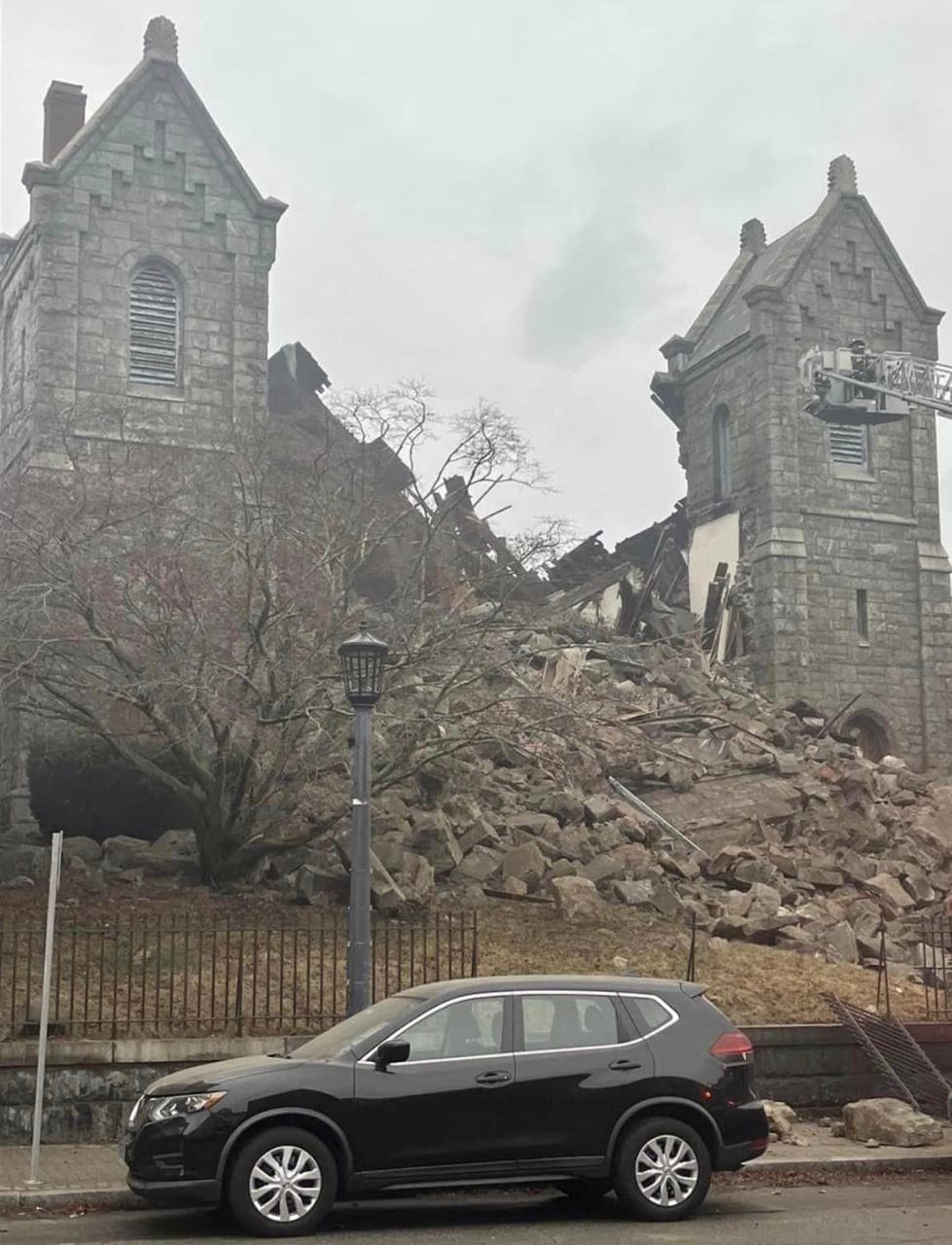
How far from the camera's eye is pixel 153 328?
34031mm

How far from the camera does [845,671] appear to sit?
128 feet

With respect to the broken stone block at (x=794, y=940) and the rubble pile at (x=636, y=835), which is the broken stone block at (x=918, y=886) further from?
the broken stone block at (x=794, y=940)

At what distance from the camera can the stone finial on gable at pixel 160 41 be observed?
115 ft

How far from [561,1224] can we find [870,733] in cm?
2988

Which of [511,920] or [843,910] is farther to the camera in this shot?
[843,910]

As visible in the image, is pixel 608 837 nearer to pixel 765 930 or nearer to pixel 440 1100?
pixel 765 930

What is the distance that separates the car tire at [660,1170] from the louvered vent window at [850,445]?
101 ft

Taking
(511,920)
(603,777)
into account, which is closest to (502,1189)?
(511,920)

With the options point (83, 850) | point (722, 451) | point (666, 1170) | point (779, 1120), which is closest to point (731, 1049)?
point (666, 1170)

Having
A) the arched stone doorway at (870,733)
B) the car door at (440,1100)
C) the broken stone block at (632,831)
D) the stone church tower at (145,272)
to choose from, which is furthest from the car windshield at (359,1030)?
the arched stone doorway at (870,733)

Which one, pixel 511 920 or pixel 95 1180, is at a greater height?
pixel 511 920

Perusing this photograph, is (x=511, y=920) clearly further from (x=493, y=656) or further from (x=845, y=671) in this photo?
(x=845, y=671)

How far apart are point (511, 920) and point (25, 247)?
20261 mm

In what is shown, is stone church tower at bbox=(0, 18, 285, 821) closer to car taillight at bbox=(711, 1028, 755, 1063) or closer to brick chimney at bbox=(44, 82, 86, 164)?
brick chimney at bbox=(44, 82, 86, 164)
